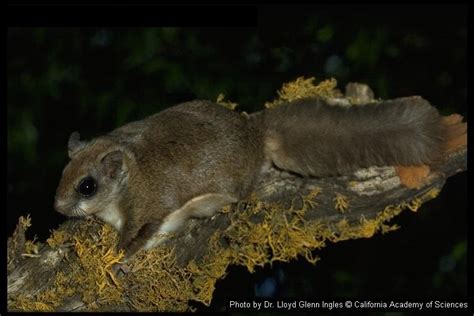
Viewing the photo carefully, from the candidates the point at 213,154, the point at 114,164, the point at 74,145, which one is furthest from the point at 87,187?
the point at 213,154

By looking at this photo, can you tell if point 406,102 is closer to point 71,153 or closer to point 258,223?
point 258,223

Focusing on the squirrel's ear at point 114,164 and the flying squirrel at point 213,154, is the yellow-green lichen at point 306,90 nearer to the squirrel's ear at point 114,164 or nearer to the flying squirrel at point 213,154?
the flying squirrel at point 213,154

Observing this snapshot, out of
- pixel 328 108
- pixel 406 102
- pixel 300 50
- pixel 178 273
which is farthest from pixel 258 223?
pixel 300 50

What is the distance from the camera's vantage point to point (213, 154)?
3.87m

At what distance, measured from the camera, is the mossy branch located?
3447mm

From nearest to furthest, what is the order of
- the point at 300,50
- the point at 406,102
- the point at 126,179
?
1. the point at 406,102
2. the point at 126,179
3. the point at 300,50

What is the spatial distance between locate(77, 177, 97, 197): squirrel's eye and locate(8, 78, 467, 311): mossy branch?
7.2 inches

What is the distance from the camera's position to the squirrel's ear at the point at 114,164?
3.83 metres

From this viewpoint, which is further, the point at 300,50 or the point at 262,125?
the point at 300,50

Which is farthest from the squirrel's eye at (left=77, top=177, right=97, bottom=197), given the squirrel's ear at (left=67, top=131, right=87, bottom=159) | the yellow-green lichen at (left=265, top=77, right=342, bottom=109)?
the yellow-green lichen at (left=265, top=77, right=342, bottom=109)

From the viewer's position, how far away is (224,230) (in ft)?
12.1

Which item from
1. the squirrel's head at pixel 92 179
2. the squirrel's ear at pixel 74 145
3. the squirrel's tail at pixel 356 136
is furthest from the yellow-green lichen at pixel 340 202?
the squirrel's ear at pixel 74 145

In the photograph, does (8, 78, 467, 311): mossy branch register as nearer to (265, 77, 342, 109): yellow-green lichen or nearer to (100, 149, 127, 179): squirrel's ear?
(100, 149, 127, 179): squirrel's ear

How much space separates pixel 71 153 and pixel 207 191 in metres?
0.89
